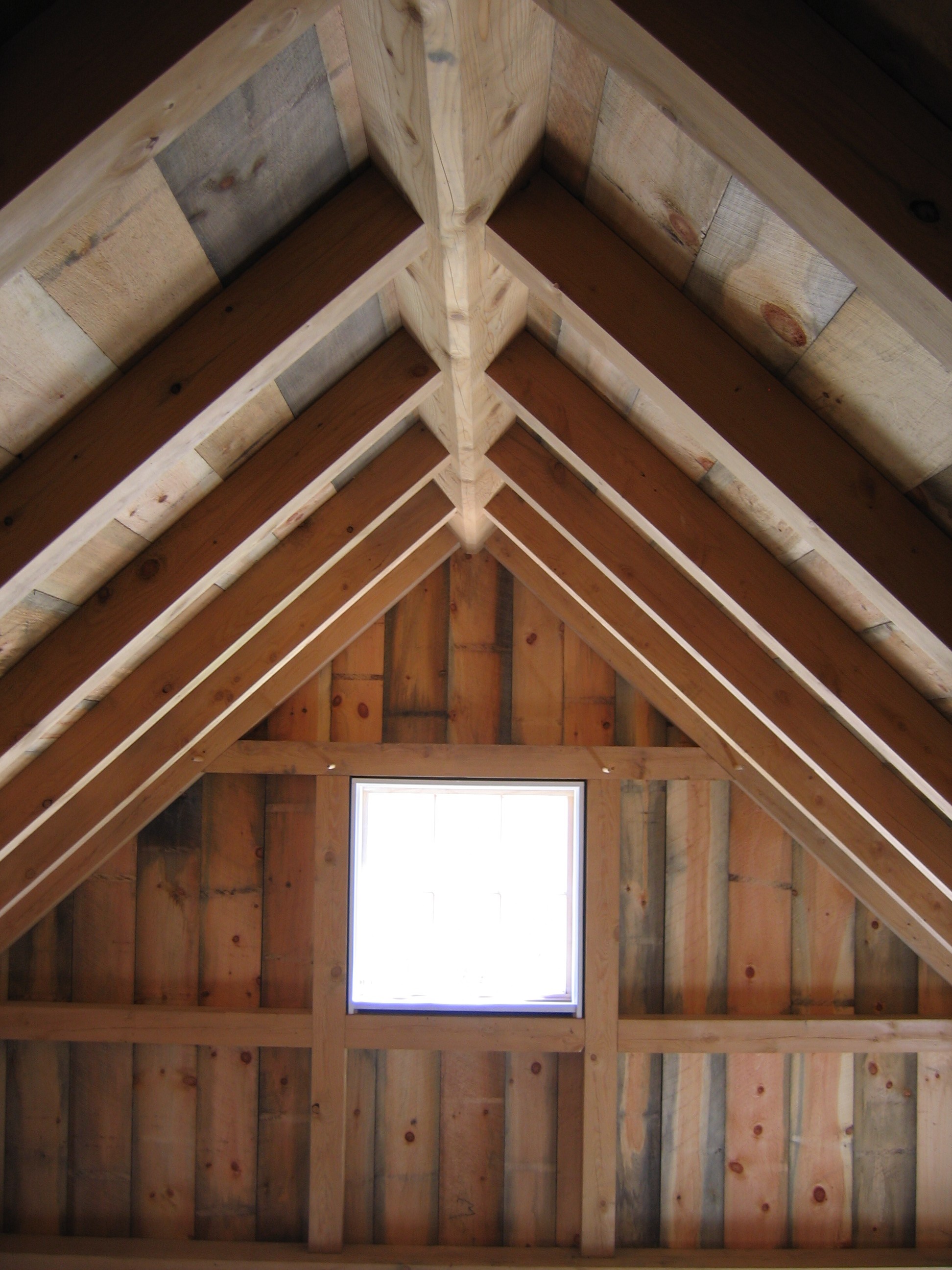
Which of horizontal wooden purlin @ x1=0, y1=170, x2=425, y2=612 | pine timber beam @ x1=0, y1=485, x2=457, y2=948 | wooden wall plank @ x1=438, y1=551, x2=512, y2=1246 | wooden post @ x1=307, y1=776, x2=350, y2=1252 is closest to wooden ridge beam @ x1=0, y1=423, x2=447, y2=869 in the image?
pine timber beam @ x1=0, y1=485, x2=457, y2=948

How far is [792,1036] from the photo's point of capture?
3010mm

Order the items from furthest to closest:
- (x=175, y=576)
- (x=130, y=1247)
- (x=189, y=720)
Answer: (x=130, y=1247) < (x=189, y=720) < (x=175, y=576)

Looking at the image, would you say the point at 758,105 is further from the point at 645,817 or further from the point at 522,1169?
the point at 522,1169

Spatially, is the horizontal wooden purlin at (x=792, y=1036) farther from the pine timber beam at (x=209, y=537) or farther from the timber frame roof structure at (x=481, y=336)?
the pine timber beam at (x=209, y=537)

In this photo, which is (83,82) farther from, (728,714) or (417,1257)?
(417,1257)

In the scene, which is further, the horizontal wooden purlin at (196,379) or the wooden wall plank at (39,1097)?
the wooden wall plank at (39,1097)

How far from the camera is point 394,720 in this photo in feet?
10.3

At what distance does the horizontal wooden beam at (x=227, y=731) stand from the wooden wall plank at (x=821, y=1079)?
5.48ft

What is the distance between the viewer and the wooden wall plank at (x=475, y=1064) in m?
3.08

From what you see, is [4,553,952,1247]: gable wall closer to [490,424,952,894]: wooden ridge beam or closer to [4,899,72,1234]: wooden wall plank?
[4,899,72,1234]: wooden wall plank

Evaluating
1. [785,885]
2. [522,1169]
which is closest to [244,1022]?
[522,1169]

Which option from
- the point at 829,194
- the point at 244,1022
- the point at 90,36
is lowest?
the point at 244,1022

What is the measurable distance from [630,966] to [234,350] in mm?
2593

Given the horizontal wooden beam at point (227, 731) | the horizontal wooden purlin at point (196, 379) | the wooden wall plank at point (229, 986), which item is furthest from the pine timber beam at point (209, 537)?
the wooden wall plank at point (229, 986)
